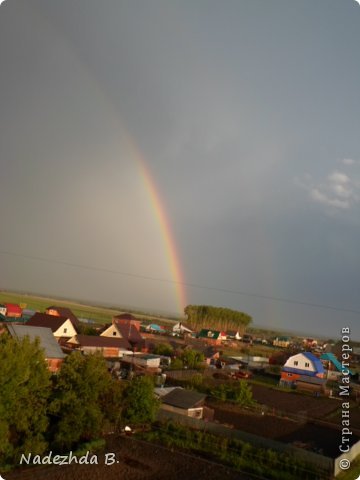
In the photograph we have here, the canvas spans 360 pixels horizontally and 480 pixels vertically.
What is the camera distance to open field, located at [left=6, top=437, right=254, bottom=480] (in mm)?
8867

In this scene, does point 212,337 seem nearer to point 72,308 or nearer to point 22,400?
point 22,400

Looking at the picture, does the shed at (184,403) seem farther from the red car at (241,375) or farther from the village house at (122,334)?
the village house at (122,334)

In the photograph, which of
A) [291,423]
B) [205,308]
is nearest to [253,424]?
[291,423]

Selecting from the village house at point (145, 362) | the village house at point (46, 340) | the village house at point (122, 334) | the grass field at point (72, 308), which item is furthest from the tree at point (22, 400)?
Result: the grass field at point (72, 308)

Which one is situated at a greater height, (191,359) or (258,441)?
(191,359)

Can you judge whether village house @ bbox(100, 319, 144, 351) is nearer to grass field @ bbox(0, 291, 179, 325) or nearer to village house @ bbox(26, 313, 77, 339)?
village house @ bbox(26, 313, 77, 339)

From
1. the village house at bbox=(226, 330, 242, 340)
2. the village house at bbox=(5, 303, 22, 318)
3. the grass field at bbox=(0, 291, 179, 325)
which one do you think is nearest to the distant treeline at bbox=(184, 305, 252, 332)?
the village house at bbox=(226, 330, 242, 340)

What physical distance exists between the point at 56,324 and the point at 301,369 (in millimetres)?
17880

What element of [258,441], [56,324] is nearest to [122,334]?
[56,324]

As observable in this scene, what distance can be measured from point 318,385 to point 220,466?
625 inches

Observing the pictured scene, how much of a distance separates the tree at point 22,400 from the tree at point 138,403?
2.73 meters

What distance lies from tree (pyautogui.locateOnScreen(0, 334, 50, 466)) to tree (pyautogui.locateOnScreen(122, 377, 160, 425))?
273cm

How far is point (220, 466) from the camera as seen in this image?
998 cm

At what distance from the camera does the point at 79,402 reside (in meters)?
10.3
